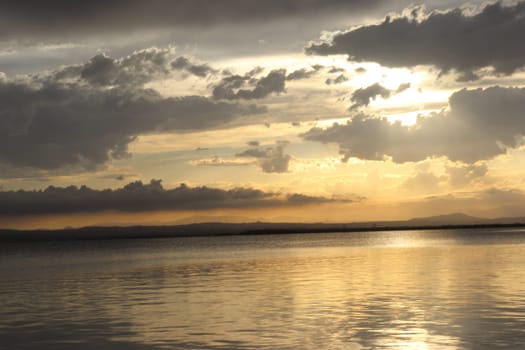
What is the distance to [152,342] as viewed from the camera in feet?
105

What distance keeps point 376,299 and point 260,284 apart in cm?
1692

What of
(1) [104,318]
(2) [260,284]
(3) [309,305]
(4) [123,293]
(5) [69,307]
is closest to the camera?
(1) [104,318]

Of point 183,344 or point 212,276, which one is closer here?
point 183,344

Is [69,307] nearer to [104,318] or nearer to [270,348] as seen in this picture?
[104,318]

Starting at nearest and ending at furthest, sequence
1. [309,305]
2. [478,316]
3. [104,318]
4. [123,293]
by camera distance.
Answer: [478,316] < [104,318] < [309,305] < [123,293]

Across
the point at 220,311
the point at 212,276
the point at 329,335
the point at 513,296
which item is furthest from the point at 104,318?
the point at 212,276

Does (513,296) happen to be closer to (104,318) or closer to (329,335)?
(329,335)

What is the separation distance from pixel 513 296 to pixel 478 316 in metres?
A: 10.3

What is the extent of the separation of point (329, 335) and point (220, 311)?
37.2ft

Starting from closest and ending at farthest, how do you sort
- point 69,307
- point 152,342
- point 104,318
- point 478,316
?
point 152,342 → point 478,316 → point 104,318 → point 69,307

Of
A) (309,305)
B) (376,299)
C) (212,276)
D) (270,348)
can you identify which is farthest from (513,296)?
(212,276)

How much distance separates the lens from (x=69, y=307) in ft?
156

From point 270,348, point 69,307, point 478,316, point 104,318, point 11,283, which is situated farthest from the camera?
point 11,283

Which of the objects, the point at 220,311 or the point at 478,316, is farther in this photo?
the point at 220,311
